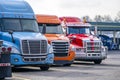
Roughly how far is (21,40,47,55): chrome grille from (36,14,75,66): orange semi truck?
2.93 meters

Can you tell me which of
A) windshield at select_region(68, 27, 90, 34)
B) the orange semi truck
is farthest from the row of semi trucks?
windshield at select_region(68, 27, 90, 34)

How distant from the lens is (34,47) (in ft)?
72.2

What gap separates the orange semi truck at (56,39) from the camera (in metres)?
25.7

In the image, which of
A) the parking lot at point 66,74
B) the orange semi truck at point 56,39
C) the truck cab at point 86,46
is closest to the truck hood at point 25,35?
the parking lot at point 66,74

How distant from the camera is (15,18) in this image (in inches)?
912

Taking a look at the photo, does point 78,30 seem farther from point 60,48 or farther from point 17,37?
point 17,37

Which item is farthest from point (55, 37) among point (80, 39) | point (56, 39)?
point (80, 39)

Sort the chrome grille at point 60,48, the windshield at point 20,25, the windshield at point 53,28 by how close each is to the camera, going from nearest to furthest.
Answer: the windshield at point 20,25, the chrome grille at point 60,48, the windshield at point 53,28

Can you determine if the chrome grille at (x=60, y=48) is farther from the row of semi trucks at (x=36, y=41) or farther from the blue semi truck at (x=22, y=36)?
the blue semi truck at (x=22, y=36)

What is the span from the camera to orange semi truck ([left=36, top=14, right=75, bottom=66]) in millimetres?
25656

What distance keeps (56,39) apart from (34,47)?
368cm

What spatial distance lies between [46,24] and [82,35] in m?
3.69

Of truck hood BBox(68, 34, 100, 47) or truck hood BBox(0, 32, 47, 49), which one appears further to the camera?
truck hood BBox(68, 34, 100, 47)

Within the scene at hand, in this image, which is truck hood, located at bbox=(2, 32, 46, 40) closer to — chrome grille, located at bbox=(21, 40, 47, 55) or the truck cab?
chrome grille, located at bbox=(21, 40, 47, 55)
